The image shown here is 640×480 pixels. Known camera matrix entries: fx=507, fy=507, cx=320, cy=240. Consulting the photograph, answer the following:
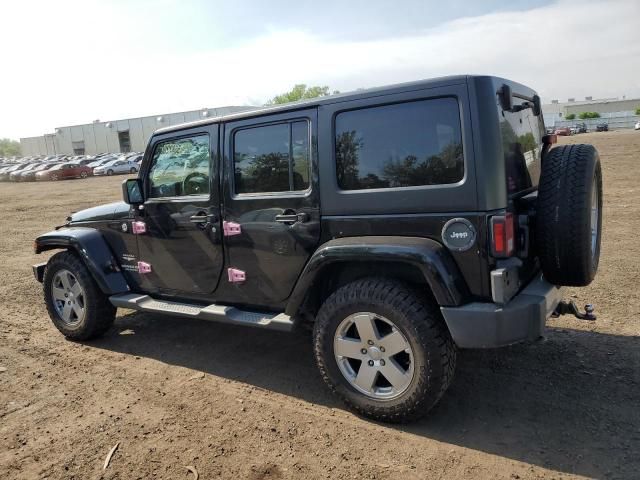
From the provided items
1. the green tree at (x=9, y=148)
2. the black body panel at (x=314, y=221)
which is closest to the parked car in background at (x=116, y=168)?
the black body panel at (x=314, y=221)

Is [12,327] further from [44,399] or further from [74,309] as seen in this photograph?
[44,399]

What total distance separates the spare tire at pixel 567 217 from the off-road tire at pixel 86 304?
3.88m

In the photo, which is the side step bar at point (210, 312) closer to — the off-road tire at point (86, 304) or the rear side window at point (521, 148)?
the off-road tire at point (86, 304)

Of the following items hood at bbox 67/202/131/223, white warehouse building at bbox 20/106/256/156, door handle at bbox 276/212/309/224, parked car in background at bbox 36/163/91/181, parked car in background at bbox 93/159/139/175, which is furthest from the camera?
white warehouse building at bbox 20/106/256/156

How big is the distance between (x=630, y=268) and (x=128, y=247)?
219 inches

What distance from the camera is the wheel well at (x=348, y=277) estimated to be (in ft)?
10.6

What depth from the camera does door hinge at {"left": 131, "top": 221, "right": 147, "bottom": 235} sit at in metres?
4.54

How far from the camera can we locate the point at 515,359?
4.02 metres

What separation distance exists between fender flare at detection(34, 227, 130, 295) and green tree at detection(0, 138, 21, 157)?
141 meters

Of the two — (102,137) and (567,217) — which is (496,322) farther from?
(102,137)

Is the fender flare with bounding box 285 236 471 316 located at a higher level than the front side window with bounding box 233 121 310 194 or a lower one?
lower

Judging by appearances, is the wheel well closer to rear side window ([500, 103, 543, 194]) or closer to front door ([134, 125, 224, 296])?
rear side window ([500, 103, 543, 194])

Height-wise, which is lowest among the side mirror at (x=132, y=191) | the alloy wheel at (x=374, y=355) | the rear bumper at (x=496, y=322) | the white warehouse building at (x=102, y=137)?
the alloy wheel at (x=374, y=355)

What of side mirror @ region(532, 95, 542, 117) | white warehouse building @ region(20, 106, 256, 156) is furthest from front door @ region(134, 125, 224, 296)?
white warehouse building @ region(20, 106, 256, 156)
